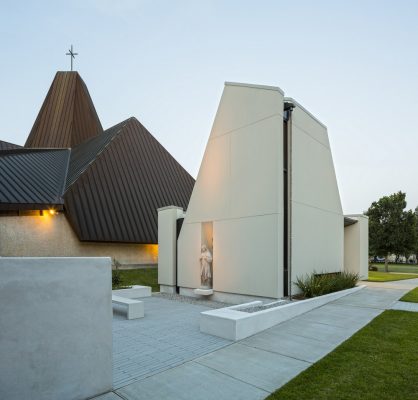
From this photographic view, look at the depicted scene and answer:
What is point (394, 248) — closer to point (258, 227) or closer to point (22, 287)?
Answer: point (258, 227)

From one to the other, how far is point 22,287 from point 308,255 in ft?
33.5

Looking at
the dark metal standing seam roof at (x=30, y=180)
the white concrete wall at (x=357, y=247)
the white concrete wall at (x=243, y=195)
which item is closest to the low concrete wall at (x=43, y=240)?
the dark metal standing seam roof at (x=30, y=180)

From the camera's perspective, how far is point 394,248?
30938mm

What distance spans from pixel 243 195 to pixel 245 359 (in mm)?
6809

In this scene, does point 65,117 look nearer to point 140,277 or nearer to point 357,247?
point 140,277

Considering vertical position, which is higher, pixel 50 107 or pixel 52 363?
pixel 50 107

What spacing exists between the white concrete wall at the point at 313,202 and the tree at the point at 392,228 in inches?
805

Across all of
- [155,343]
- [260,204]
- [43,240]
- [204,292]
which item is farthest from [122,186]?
[155,343]

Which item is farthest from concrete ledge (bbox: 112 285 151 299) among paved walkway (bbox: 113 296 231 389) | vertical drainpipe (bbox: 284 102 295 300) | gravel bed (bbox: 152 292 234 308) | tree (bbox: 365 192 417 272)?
tree (bbox: 365 192 417 272)

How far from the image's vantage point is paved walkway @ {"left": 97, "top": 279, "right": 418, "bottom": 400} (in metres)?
3.93

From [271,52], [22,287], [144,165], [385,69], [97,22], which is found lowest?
[22,287]

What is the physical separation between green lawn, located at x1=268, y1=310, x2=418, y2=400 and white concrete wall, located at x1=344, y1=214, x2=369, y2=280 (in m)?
13.0

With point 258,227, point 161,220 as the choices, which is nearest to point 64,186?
point 161,220

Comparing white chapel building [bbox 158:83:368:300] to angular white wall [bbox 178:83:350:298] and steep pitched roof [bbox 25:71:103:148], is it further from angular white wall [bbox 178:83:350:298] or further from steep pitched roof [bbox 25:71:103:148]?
steep pitched roof [bbox 25:71:103:148]
